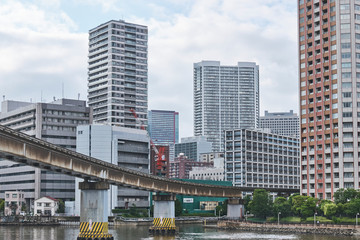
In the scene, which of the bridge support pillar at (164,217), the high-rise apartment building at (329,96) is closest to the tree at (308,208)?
the high-rise apartment building at (329,96)

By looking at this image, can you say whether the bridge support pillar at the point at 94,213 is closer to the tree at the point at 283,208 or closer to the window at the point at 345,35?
the tree at the point at 283,208

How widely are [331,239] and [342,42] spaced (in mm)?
77152

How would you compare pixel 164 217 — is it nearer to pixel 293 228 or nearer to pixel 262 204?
pixel 293 228

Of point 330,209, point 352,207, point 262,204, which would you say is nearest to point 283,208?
point 262,204

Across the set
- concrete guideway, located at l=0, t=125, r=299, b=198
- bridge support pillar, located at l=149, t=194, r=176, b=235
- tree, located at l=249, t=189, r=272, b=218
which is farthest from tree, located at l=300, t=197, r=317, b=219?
bridge support pillar, located at l=149, t=194, r=176, b=235

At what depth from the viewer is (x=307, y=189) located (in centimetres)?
18188

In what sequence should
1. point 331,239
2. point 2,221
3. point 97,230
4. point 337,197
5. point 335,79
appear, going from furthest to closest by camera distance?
1. point 2,221
2. point 335,79
3. point 337,197
4. point 331,239
5. point 97,230

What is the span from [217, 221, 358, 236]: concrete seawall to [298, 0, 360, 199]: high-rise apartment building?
30166 millimetres

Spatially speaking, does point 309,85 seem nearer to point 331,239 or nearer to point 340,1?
point 340,1

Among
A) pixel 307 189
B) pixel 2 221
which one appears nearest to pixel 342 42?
pixel 307 189

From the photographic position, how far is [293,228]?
5723 inches

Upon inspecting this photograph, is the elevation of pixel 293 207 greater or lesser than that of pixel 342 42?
lesser

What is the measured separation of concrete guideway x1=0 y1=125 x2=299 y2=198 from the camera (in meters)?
81.9

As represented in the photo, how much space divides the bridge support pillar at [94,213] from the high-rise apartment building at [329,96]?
91.0 metres
